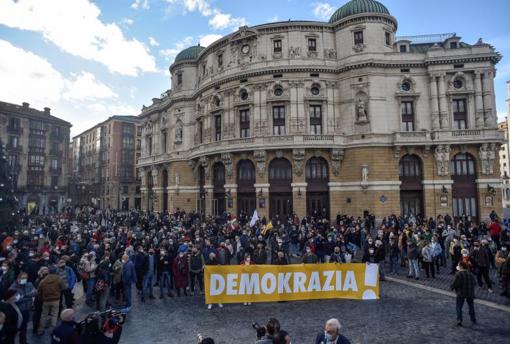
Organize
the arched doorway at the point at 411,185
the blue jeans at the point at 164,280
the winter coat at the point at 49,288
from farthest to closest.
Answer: the arched doorway at the point at 411,185, the blue jeans at the point at 164,280, the winter coat at the point at 49,288

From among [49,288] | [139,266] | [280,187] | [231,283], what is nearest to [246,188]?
[280,187]

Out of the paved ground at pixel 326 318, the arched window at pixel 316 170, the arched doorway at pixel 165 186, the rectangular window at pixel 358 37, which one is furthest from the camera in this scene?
the arched doorway at pixel 165 186

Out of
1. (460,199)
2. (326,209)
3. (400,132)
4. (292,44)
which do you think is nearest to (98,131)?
(292,44)

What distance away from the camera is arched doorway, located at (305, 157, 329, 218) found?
3322 centimetres

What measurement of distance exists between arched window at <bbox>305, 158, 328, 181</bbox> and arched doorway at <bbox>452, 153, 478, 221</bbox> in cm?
1264

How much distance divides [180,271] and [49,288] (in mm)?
4957

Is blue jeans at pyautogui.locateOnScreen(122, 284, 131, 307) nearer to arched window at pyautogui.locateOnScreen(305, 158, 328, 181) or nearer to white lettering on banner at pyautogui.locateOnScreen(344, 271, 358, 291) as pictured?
white lettering on banner at pyautogui.locateOnScreen(344, 271, 358, 291)

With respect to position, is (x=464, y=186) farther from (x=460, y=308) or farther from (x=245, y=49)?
(x=245, y=49)

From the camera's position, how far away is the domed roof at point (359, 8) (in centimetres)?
3459

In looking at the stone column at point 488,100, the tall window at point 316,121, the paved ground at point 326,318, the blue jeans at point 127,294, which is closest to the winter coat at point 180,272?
the paved ground at point 326,318

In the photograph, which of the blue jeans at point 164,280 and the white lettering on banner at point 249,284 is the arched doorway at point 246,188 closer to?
the blue jeans at point 164,280

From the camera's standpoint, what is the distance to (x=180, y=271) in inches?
524

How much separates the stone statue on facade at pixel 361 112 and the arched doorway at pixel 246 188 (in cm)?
1221

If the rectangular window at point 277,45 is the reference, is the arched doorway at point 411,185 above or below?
below
